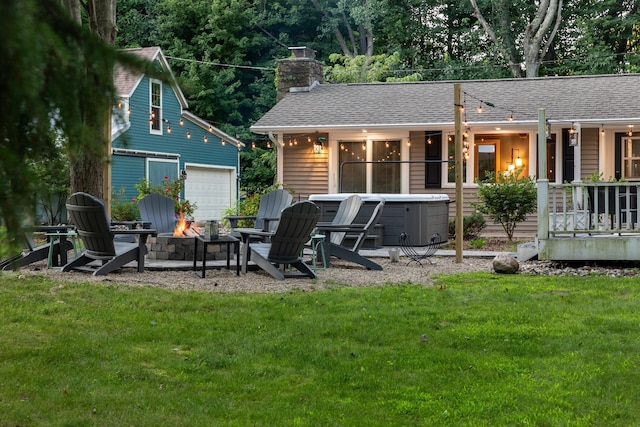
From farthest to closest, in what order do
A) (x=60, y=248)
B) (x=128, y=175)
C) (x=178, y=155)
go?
(x=178, y=155), (x=128, y=175), (x=60, y=248)

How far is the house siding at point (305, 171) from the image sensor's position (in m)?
18.2

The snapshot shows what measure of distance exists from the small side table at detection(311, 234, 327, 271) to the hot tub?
2.89 metres

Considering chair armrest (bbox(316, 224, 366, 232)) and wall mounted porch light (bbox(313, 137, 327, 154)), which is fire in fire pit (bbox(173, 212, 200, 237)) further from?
wall mounted porch light (bbox(313, 137, 327, 154))

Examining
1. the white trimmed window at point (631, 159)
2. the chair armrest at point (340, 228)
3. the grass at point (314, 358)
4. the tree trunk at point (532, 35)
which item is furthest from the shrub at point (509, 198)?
the tree trunk at point (532, 35)

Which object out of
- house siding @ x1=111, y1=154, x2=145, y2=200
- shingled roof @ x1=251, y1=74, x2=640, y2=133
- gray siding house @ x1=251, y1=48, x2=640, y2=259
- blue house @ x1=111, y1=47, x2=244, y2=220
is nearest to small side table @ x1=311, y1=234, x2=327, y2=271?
gray siding house @ x1=251, y1=48, x2=640, y2=259

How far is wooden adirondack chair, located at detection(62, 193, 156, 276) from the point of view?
8.80 meters

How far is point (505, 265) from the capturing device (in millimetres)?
10047

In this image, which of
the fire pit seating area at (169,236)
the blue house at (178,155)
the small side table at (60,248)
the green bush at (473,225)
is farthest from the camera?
the blue house at (178,155)

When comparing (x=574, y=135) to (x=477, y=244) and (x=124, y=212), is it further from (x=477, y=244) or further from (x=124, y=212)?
(x=124, y=212)

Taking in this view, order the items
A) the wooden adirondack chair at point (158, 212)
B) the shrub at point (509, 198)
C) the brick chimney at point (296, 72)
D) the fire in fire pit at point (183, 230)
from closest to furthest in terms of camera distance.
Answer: the fire in fire pit at point (183, 230)
the wooden adirondack chair at point (158, 212)
the shrub at point (509, 198)
the brick chimney at point (296, 72)

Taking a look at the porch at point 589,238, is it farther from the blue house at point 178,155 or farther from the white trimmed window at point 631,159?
the blue house at point 178,155

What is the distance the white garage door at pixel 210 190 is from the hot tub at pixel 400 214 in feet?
36.3

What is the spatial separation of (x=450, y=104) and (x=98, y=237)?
1091 cm

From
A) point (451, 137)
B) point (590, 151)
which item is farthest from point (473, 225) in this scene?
point (590, 151)
